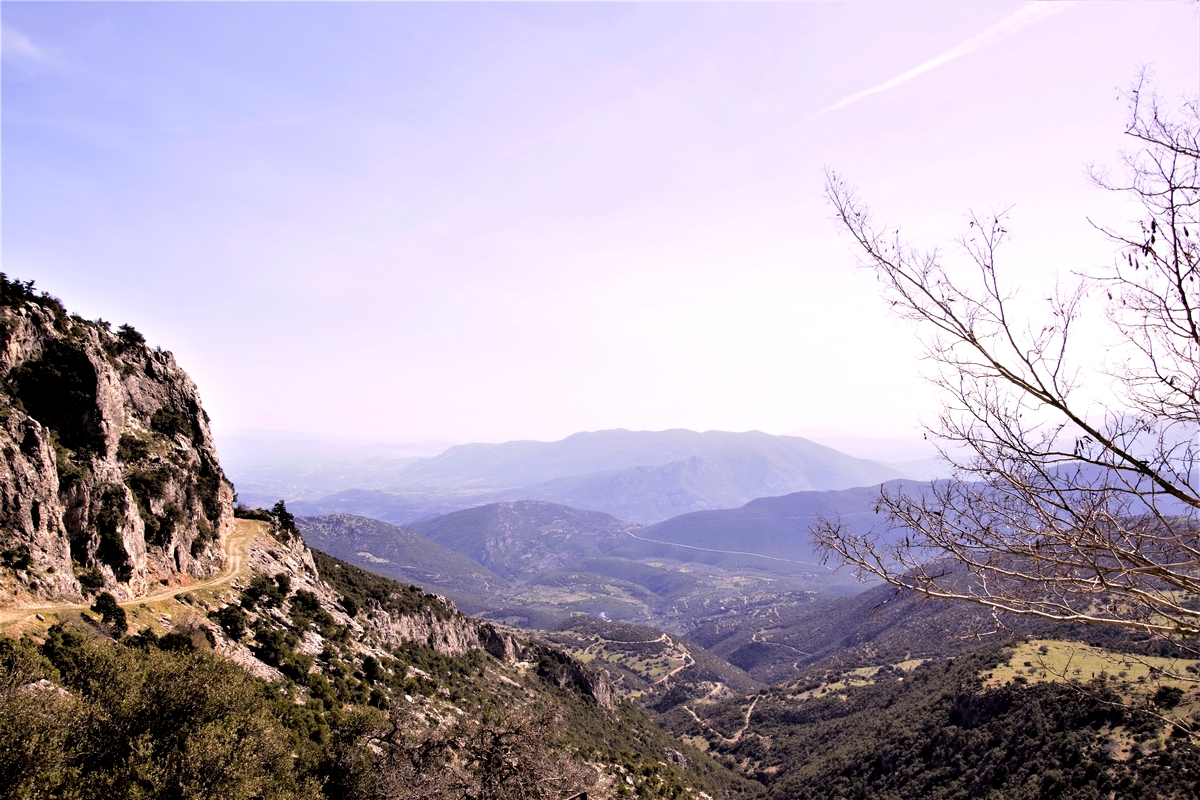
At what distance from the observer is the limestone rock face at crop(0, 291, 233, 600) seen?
18.4 m

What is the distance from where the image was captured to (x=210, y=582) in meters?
26.7

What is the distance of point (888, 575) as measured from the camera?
7.65 meters

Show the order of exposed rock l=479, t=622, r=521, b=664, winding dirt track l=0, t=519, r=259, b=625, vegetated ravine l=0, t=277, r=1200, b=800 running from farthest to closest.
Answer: exposed rock l=479, t=622, r=521, b=664, winding dirt track l=0, t=519, r=259, b=625, vegetated ravine l=0, t=277, r=1200, b=800

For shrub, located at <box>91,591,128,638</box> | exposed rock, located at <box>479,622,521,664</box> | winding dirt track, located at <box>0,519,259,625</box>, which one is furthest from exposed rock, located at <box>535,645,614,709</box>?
shrub, located at <box>91,591,128,638</box>

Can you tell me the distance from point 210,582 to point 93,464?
Result: 8.25m

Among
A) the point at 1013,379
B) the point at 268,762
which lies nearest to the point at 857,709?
the point at 268,762

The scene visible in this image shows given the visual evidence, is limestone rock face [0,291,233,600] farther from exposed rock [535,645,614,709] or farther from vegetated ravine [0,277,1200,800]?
exposed rock [535,645,614,709]

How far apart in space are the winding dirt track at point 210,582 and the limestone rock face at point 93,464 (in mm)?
517

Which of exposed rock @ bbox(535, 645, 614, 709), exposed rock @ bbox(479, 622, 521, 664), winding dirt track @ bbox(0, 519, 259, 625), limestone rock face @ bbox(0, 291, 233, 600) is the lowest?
exposed rock @ bbox(535, 645, 614, 709)

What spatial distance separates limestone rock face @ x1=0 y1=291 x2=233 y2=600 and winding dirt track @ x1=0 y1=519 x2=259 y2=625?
52 cm

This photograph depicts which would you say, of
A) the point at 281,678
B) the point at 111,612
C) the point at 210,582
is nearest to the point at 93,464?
the point at 111,612

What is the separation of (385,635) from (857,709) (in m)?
62.9

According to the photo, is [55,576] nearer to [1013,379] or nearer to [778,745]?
[1013,379]

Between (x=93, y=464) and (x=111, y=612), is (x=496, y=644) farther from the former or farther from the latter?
(x=93, y=464)
